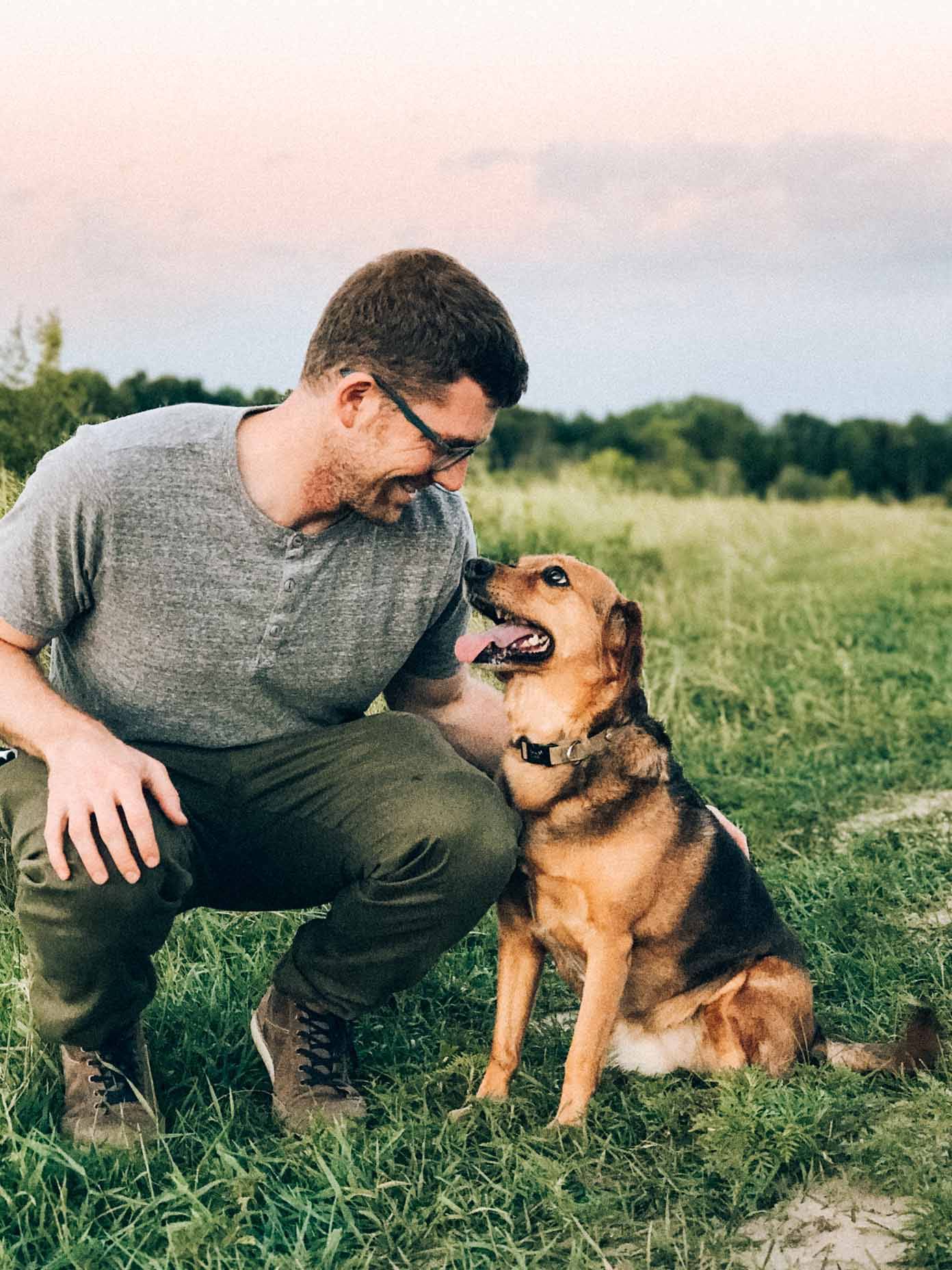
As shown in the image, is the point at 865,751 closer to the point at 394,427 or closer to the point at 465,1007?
the point at 465,1007

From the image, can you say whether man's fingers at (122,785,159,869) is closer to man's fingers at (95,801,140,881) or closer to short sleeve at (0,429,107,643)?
man's fingers at (95,801,140,881)

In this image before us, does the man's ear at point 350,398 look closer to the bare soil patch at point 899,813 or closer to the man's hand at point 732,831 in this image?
the man's hand at point 732,831

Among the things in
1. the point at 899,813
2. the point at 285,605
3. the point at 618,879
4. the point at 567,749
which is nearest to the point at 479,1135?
the point at 618,879

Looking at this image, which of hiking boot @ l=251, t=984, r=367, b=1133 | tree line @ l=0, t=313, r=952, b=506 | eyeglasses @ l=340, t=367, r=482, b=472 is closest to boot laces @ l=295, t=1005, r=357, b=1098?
hiking boot @ l=251, t=984, r=367, b=1133

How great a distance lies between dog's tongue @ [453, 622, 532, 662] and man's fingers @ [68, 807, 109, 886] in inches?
39.1

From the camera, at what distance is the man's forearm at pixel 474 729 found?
3.50 meters

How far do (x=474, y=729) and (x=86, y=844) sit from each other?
4.15 ft

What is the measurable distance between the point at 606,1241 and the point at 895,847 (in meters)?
2.64

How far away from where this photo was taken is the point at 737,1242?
248 centimetres

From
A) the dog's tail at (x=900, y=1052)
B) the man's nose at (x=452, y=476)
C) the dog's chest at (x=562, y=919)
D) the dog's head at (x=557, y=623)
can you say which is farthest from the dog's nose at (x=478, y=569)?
the dog's tail at (x=900, y=1052)

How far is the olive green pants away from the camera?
8.96 feet

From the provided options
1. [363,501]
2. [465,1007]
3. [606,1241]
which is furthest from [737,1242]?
[363,501]

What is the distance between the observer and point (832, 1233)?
8.22 feet

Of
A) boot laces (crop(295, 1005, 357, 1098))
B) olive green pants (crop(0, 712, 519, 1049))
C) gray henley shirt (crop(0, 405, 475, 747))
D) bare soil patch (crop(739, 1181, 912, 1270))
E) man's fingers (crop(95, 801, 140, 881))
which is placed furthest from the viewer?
boot laces (crop(295, 1005, 357, 1098))
